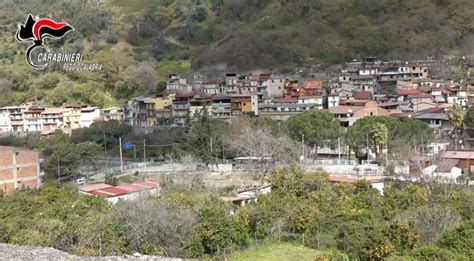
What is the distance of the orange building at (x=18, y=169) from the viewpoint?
3750 centimetres

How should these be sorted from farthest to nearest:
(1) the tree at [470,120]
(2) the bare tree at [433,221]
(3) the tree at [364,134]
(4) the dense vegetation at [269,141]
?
(1) the tree at [470,120]
(3) the tree at [364,134]
(4) the dense vegetation at [269,141]
(2) the bare tree at [433,221]

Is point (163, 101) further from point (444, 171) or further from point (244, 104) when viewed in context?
point (444, 171)

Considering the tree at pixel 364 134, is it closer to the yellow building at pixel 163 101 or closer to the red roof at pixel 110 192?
the red roof at pixel 110 192

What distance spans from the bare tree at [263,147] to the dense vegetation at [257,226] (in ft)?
43.8

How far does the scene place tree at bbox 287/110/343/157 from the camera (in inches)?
1655

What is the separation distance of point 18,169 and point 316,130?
20.0 m

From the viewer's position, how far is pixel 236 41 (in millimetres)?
77375

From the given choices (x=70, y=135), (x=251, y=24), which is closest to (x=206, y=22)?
(x=251, y=24)

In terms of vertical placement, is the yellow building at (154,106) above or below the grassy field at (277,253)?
above

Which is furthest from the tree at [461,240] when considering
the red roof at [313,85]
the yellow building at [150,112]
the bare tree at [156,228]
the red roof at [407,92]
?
the yellow building at [150,112]

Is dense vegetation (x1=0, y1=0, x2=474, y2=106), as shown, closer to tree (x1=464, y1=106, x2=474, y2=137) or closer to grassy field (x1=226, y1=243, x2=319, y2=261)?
tree (x1=464, y1=106, x2=474, y2=137)

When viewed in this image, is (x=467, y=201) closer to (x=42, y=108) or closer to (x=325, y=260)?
(x=325, y=260)

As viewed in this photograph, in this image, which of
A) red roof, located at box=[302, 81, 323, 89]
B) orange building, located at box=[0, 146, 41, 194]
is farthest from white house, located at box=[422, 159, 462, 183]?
red roof, located at box=[302, 81, 323, 89]

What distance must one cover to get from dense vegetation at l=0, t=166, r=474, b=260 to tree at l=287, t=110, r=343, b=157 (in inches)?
658
